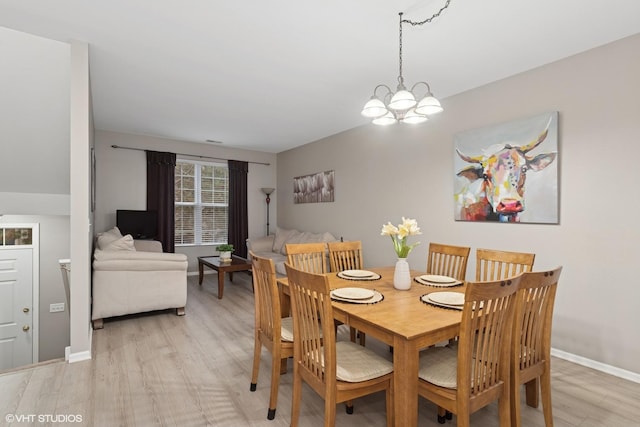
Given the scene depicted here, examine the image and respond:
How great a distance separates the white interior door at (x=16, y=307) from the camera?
4047mm

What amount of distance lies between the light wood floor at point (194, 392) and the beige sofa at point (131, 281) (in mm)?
370

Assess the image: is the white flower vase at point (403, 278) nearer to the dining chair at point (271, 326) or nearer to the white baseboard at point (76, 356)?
the dining chair at point (271, 326)

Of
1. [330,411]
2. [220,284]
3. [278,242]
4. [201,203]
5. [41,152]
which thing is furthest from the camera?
[201,203]

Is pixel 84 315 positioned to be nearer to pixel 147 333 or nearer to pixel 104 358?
pixel 104 358

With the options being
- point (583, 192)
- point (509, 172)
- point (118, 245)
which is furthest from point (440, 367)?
point (118, 245)

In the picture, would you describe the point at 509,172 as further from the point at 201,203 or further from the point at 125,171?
the point at 125,171

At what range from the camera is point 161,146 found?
6.00 m

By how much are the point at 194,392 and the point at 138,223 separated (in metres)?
4.02

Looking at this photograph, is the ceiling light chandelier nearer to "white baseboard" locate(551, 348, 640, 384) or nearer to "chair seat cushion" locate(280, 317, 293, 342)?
"chair seat cushion" locate(280, 317, 293, 342)

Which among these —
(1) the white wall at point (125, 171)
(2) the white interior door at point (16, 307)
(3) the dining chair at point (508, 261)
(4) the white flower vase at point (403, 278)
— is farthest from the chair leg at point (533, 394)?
(1) the white wall at point (125, 171)

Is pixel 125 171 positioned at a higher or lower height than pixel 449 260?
higher

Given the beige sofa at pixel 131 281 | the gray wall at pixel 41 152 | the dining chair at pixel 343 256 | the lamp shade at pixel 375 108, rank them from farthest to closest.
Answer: the beige sofa at pixel 131 281, the dining chair at pixel 343 256, the gray wall at pixel 41 152, the lamp shade at pixel 375 108

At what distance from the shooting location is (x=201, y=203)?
21.6 feet

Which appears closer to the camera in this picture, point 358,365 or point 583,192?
point 358,365
